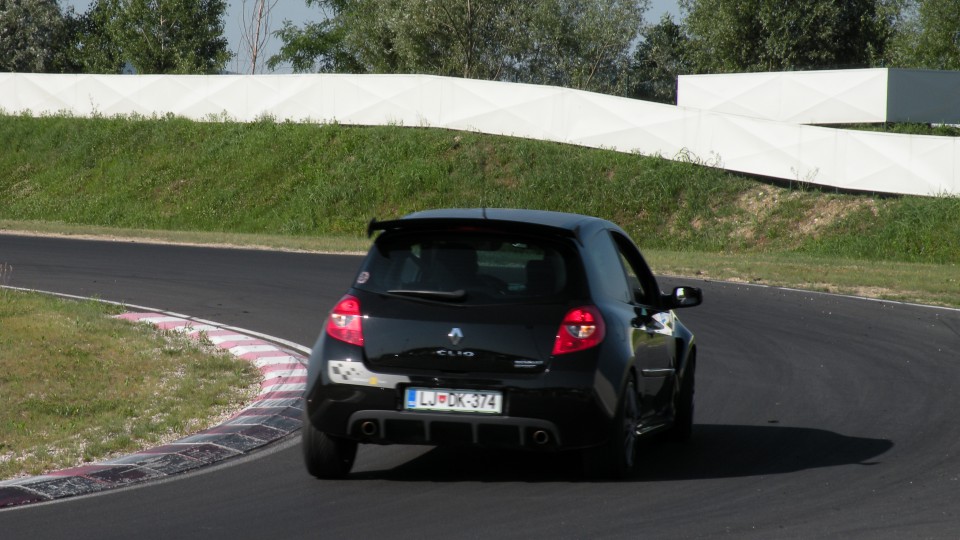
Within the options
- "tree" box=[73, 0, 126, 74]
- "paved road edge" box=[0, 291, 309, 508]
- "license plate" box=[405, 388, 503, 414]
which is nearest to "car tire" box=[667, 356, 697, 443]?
"license plate" box=[405, 388, 503, 414]

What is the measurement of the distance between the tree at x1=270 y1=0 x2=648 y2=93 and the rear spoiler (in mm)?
51464

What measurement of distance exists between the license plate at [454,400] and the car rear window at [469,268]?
1.67 feet

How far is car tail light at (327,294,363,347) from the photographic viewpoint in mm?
7551

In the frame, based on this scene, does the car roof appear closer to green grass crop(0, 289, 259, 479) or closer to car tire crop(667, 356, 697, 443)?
car tire crop(667, 356, 697, 443)

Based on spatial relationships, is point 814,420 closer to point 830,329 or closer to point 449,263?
point 449,263

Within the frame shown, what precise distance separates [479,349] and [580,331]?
1.82 ft

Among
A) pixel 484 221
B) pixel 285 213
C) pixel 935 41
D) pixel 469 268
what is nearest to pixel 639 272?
pixel 484 221

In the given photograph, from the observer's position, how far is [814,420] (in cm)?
1007

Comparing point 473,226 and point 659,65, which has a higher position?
point 659,65

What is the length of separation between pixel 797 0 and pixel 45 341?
45844 mm

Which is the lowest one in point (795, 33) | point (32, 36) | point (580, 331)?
point (580, 331)

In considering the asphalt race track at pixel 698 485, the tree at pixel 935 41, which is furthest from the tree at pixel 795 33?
the asphalt race track at pixel 698 485

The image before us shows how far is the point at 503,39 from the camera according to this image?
207 ft

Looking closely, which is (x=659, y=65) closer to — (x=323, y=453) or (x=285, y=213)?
(x=285, y=213)
